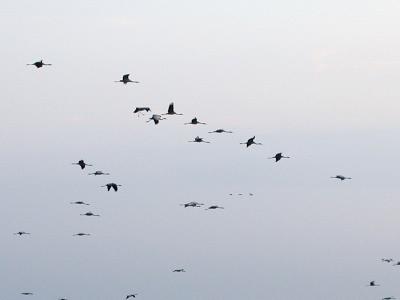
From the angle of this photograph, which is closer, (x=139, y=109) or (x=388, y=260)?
(x=139, y=109)

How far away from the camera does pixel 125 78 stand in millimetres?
135875

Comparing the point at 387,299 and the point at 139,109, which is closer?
the point at 139,109

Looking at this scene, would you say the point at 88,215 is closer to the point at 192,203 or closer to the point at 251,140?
the point at 192,203

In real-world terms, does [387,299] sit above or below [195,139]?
below

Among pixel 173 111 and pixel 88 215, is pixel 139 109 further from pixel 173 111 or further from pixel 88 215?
pixel 88 215

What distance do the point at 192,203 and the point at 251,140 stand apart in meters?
10.3

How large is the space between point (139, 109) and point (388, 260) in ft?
134

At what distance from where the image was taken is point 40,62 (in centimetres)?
13075

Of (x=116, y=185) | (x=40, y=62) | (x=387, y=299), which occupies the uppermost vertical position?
(x=40, y=62)

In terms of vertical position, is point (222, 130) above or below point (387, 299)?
above

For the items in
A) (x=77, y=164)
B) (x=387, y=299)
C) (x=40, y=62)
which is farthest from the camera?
(x=387, y=299)

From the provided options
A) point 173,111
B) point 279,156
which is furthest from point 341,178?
point 173,111

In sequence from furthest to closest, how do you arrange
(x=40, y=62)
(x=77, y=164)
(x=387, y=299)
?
1. (x=387, y=299)
2. (x=77, y=164)
3. (x=40, y=62)

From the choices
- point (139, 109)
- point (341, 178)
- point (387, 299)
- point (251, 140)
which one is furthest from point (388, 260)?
point (139, 109)
